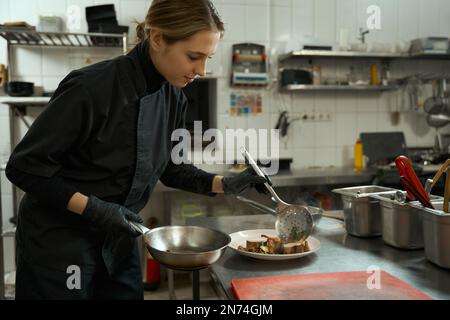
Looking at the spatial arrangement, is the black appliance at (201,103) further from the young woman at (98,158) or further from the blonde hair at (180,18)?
the blonde hair at (180,18)

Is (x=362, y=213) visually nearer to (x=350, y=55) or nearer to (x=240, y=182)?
(x=240, y=182)

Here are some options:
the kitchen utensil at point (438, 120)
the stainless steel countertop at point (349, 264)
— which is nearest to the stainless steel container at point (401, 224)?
the stainless steel countertop at point (349, 264)

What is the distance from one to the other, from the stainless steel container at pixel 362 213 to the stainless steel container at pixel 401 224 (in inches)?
2.4

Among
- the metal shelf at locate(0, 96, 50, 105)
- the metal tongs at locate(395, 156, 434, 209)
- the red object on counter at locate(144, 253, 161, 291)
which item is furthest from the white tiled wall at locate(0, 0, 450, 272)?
the metal tongs at locate(395, 156, 434, 209)

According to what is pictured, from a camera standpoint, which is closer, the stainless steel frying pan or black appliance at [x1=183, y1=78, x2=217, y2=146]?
the stainless steel frying pan

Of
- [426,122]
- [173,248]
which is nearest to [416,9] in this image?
[426,122]

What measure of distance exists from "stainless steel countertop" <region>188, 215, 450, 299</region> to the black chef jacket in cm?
38

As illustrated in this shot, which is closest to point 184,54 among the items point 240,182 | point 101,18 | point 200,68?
point 200,68

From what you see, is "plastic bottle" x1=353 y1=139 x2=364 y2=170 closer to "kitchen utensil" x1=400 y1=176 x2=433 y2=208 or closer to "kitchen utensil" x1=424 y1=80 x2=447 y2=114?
"kitchen utensil" x1=424 y1=80 x2=447 y2=114

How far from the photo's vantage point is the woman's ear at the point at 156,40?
1.18m

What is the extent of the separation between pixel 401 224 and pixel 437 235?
15 cm

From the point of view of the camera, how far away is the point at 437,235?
3.34 ft

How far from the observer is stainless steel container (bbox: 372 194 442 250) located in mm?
1146

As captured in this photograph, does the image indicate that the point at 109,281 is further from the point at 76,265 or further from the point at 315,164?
the point at 315,164
